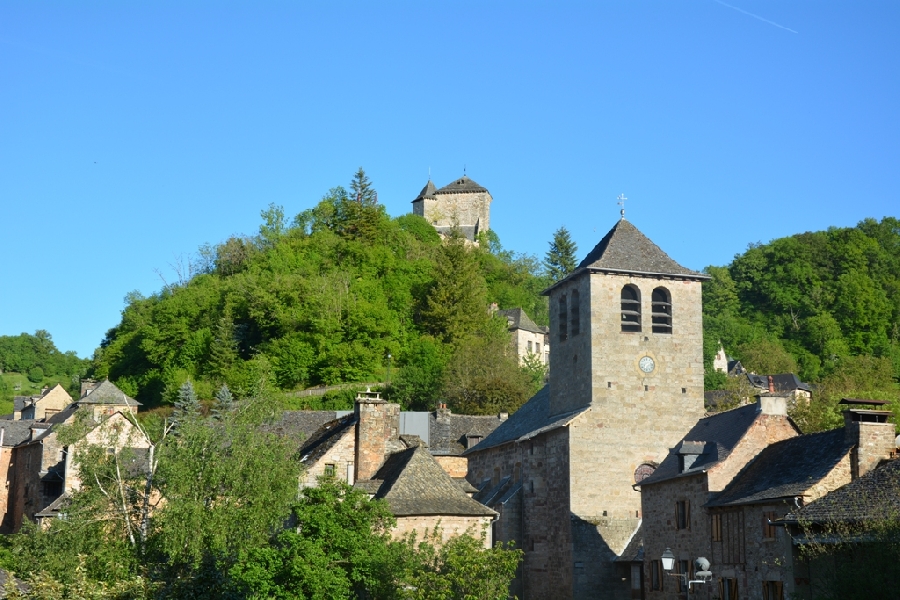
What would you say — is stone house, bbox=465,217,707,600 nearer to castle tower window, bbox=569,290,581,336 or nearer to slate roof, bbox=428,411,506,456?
castle tower window, bbox=569,290,581,336

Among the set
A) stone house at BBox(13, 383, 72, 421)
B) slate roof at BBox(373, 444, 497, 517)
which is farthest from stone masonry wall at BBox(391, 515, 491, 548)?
stone house at BBox(13, 383, 72, 421)

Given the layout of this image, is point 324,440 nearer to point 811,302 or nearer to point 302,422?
point 302,422

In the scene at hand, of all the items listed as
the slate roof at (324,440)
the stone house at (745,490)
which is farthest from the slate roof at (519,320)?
the stone house at (745,490)

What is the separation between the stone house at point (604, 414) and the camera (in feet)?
121

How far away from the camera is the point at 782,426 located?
2972 centimetres

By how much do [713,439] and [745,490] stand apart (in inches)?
167

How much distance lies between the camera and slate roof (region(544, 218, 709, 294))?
1560 inches

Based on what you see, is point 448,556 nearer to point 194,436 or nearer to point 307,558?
point 307,558

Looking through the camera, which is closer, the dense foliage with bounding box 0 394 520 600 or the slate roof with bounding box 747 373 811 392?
the dense foliage with bounding box 0 394 520 600

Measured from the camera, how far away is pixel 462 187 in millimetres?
117125

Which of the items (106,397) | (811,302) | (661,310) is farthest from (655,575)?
(811,302)

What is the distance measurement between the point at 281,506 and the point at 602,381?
13501 millimetres

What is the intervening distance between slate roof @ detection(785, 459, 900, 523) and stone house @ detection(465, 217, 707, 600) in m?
12.9

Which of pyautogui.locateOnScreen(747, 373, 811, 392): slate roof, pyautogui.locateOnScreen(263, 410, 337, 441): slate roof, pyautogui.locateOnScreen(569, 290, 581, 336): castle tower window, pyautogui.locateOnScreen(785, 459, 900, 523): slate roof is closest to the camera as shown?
pyautogui.locateOnScreen(785, 459, 900, 523): slate roof
